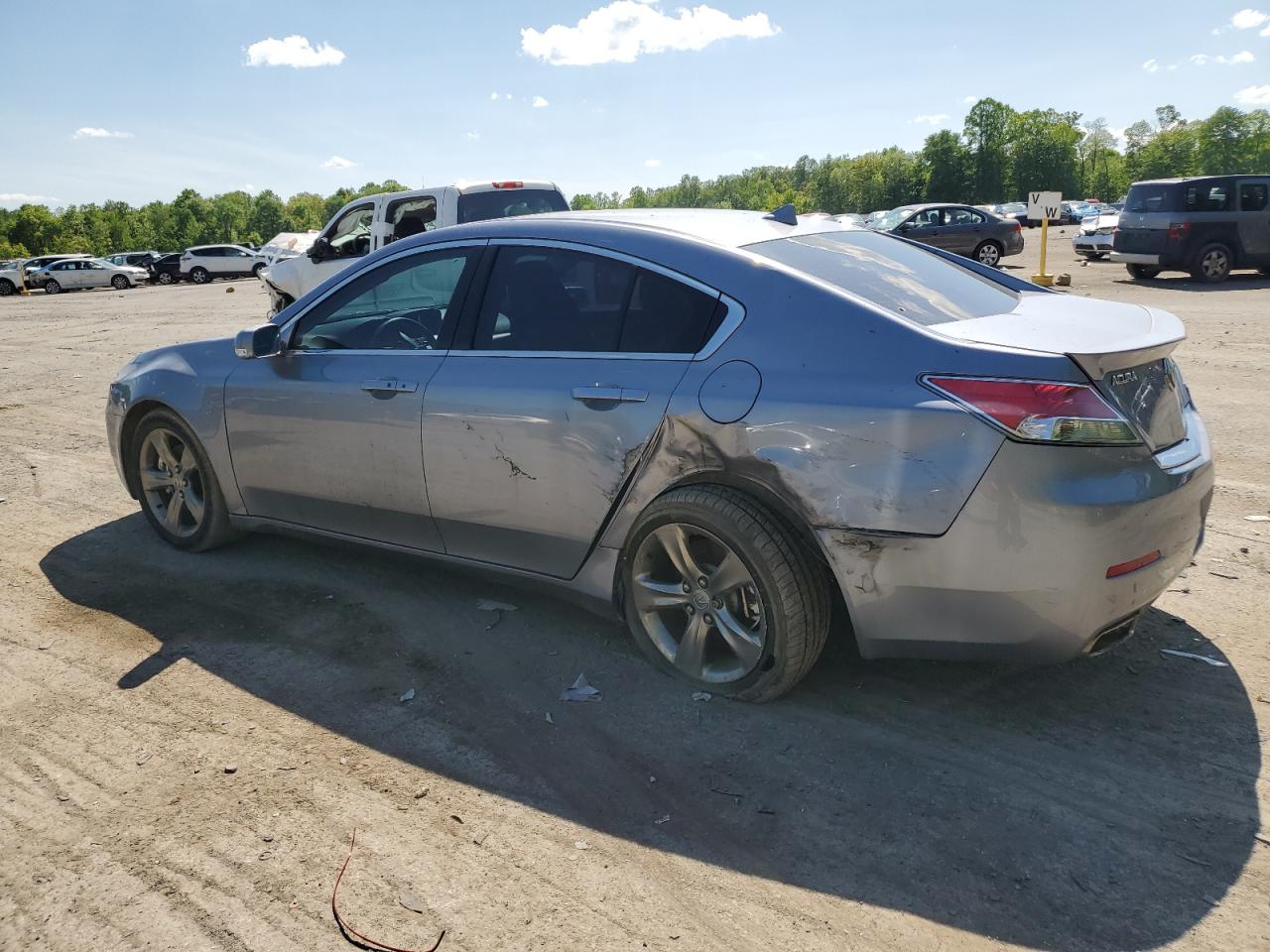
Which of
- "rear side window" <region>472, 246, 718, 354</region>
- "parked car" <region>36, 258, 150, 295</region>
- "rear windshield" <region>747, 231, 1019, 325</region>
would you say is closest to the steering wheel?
"rear side window" <region>472, 246, 718, 354</region>

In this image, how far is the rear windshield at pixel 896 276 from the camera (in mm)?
3402

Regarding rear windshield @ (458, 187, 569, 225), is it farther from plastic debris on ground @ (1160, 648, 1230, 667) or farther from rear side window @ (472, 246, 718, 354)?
plastic debris on ground @ (1160, 648, 1230, 667)

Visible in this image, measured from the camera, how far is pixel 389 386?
4.17 metres

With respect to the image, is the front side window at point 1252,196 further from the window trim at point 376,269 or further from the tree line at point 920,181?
the tree line at point 920,181

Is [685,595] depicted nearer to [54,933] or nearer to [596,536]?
[596,536]

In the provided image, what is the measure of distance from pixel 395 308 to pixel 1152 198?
1915 cm

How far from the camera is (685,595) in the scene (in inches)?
140

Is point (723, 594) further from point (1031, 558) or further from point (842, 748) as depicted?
point (1031, 558)

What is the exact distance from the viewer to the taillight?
2.85 metres

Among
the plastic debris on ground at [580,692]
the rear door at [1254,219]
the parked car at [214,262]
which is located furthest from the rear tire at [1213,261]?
the parked car at [214,262]

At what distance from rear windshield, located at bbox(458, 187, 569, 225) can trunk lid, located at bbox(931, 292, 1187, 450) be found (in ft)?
28.9

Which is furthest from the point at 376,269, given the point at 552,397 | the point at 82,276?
the point at 82,276

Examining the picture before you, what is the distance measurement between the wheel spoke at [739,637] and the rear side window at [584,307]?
935mm

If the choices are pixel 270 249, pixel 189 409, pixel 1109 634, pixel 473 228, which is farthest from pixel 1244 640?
pixel 270 249
